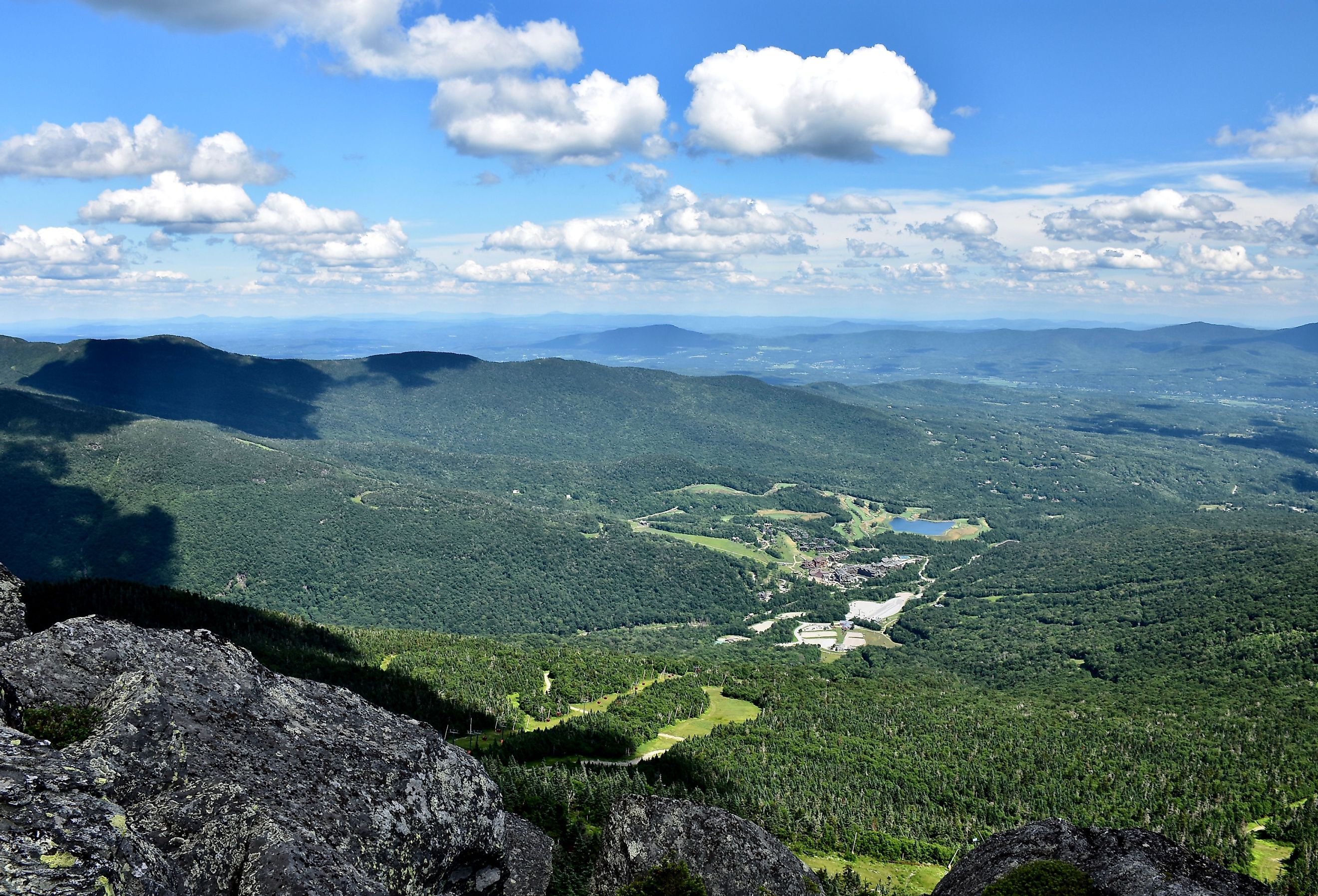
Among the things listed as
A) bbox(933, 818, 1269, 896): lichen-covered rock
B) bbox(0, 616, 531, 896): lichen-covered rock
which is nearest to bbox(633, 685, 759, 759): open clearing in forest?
bbox(933, 818, 1269, 896): lichen-covered rock

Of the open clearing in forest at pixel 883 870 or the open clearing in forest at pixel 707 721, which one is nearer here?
the open clearing in forest at pixel 883 870

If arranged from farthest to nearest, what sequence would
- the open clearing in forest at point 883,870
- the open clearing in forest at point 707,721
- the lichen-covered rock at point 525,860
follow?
the open clearing in forest at point 707,721, the open clearing in forest at point 883,870, the lichen-covered rock at point 525,860

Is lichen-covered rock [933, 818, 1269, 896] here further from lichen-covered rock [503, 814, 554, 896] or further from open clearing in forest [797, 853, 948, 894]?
open clearing in forest [797, 853, 948, 894]

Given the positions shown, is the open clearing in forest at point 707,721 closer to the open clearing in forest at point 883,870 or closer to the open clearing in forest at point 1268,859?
the open clearing in forest at point 883,870

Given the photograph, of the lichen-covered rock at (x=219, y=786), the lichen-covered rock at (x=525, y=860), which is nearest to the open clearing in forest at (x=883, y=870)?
the lichen-covered rock at (x=525, y=860)

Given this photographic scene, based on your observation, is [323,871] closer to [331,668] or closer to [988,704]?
[331,668]
